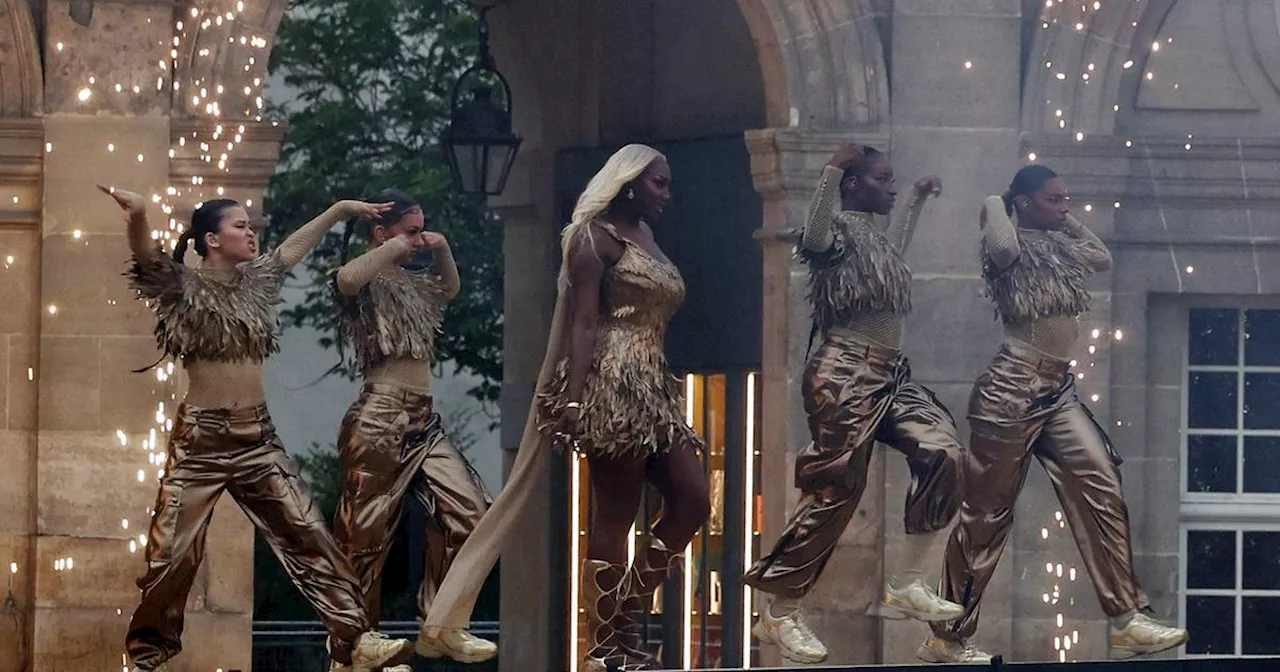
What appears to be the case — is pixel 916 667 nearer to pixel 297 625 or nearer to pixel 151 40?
pixel 151 40

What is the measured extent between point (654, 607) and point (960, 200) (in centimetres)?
370

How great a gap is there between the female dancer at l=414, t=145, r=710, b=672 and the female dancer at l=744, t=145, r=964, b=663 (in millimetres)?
668

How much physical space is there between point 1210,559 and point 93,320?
5009 mm

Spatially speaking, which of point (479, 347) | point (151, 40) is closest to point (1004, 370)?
point (151, 40)

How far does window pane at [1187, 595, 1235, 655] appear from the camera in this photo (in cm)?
1308

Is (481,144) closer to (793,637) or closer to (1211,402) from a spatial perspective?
(1211,402)

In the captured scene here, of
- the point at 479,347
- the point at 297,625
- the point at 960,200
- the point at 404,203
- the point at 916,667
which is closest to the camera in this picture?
the point at 916,667

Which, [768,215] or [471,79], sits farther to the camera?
[471,79]

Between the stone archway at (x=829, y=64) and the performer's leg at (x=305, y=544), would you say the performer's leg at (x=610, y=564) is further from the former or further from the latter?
the stone archway at (x=829, y=64)

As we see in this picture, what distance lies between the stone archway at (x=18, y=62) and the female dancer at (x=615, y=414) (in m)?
2.25

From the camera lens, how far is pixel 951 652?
451 inches

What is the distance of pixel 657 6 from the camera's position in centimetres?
1519

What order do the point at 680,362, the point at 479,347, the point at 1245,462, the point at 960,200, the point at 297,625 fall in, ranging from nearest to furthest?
the point at 960,200 < the point at 1245,462 < the point at 680,362 < the point at 297,625 < the point at 479,347

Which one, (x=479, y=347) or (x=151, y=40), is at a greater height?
(x=151, y=40)
